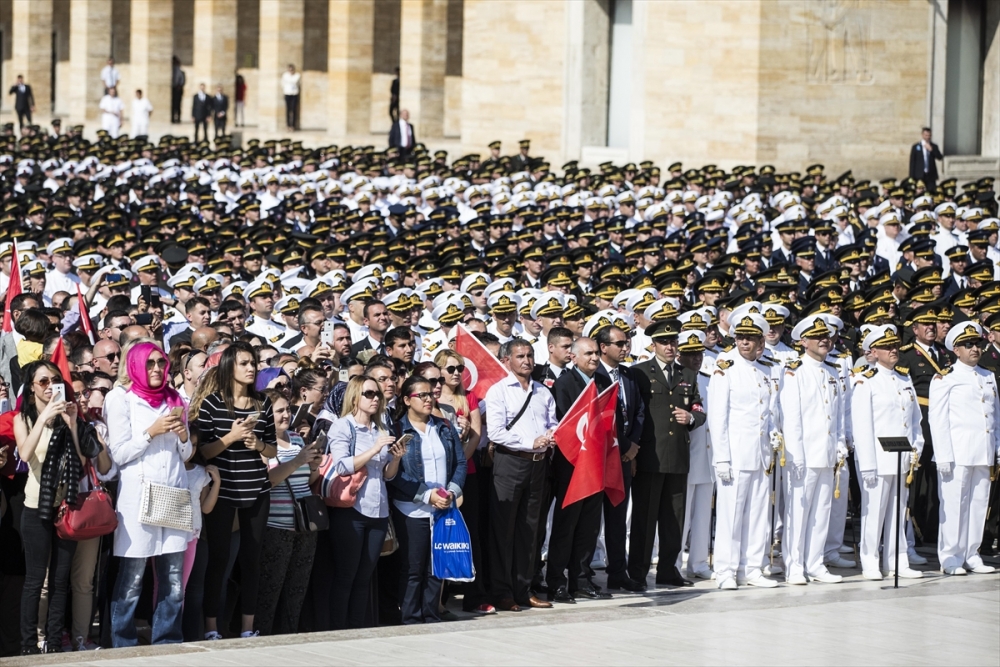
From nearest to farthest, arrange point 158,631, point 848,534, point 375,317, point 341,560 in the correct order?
point 158,631 → point 341,560 → point 375,317 → point 848,534

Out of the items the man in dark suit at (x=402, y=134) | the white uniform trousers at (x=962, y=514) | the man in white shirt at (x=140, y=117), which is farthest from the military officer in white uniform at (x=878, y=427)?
the man in white shirt at (x=140, y=117)

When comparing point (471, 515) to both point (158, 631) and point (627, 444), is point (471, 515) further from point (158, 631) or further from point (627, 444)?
point (158, 631)

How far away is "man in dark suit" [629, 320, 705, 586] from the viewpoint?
1292cm

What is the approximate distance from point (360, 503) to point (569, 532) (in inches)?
79.3

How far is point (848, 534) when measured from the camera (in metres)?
15.8

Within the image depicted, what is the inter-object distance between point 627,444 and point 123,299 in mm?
4138

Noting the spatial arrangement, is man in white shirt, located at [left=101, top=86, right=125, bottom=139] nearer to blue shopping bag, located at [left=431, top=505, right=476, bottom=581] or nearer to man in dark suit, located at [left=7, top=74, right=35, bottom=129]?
man in dark suit, located at [left=7, top=74, right=35, bottom=129]

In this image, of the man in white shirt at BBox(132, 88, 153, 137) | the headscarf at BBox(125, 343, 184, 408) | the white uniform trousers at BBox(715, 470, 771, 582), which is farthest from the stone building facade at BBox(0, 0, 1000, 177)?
the headscarf at BBox(125, 343, 184, 408)

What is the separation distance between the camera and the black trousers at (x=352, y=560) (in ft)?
35.7

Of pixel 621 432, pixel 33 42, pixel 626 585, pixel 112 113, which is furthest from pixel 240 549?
pixel 33 42

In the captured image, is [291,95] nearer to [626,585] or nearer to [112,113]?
[112,113]

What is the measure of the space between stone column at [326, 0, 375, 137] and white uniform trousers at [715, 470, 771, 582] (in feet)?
101

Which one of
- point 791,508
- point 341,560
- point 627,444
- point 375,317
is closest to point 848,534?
point 791,508

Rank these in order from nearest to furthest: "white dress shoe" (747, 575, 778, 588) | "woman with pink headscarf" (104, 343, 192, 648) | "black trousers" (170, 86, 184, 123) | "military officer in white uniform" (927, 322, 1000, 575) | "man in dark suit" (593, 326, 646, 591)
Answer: "woman with pink headscarf" (104, 343, 192, 648) < "man in dark suit" (593, 326, 646, 591) < "white dress shoe" (747, 575, 778, 588) < "military officer in white uniform" (927, 322, 1000, 575) < "black trousers" (170, 86, 184, 123)
